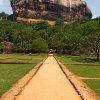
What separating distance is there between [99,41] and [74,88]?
158ft

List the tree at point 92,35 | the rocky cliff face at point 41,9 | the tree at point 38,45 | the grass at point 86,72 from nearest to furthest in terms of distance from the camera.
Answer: the grass at point 86,72 < the tree at point 92,35 < the tree at point 38,45 < the rocky cliff face at point 41,9

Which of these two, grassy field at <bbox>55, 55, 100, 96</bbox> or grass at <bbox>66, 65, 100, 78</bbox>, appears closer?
grassy field at <bbox>55, 55, 100, 96</bbox>

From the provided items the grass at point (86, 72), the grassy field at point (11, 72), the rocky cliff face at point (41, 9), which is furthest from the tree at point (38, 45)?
the rocky cliff face at point (41, 9)

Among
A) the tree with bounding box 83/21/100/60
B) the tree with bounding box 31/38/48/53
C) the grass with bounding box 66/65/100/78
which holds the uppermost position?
the tree with bounding box 83/21/100/60

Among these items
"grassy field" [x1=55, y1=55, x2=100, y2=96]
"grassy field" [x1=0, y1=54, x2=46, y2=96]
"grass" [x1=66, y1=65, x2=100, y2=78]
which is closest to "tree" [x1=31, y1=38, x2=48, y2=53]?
"grassy field" [x1=55, y1=55, x2=100, y2=96]

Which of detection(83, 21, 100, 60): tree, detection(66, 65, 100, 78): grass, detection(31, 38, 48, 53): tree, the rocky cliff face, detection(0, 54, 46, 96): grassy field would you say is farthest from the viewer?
the rocky cliff face

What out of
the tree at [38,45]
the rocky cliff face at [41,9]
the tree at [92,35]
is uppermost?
the rocky cliff face at [41,9]

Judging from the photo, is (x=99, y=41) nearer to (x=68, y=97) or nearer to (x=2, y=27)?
(x=68, y=97)

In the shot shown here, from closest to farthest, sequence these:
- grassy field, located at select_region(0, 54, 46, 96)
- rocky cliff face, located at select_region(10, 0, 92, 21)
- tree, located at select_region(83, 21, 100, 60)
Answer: grassy field, located at select_region(0, 54, 46, 96), tree, located at select_region(83, 21, 100, 60), rocky cliff face, located at select_region(10, 0, 92, 21)

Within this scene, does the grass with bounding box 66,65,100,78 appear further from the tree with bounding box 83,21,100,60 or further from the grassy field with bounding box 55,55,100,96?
the tree with bounding box 83,21,100,60

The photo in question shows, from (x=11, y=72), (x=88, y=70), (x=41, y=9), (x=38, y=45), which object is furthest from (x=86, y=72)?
(x=41, y=9)

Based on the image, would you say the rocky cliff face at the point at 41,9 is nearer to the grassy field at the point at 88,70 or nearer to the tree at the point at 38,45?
the tree at the point at 38,45

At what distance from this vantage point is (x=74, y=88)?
17.0 meters

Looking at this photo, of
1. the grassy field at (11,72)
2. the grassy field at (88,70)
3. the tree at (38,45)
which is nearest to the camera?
the grassy field at (11,72)
